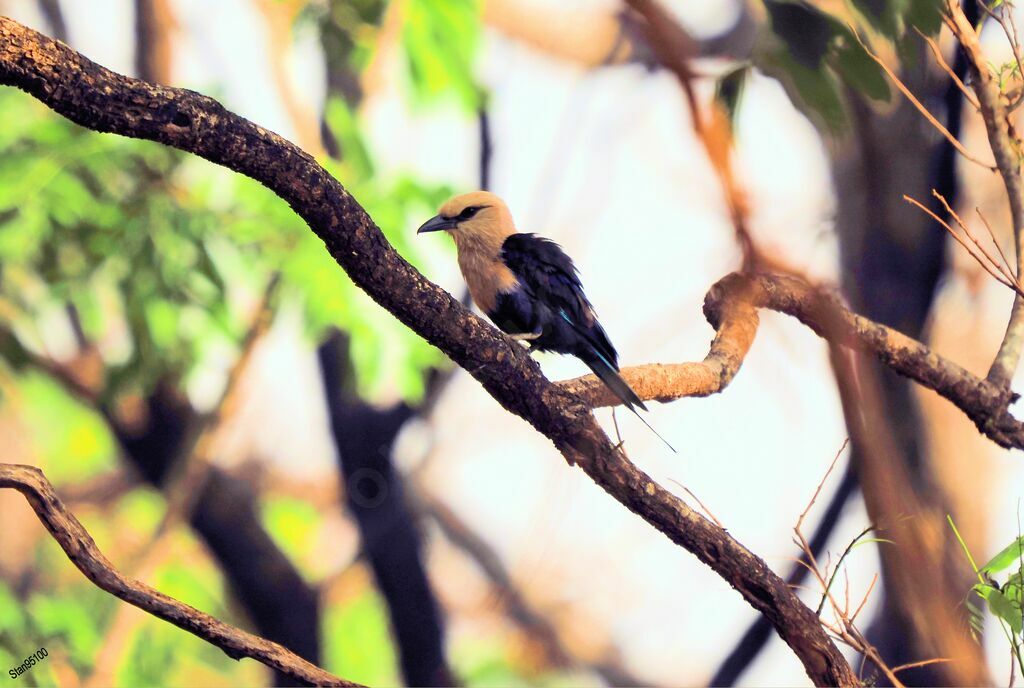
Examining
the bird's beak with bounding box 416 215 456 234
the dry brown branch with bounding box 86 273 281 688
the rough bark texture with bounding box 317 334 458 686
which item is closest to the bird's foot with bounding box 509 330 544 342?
the bird's beak with bounding box 416 215 456 234

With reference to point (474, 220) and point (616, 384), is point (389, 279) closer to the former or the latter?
point (616, 384)

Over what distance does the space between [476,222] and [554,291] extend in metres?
0.32

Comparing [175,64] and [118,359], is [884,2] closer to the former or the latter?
[175,64]

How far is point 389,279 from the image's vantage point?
127 cm

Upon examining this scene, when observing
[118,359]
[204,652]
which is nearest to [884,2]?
[118,359]

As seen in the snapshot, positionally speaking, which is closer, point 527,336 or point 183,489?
point 527,336

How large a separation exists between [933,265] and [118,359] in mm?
2837

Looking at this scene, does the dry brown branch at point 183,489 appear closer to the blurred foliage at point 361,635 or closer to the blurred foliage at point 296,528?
the blurred foliage at point 296,528

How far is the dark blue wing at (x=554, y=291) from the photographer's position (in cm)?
189

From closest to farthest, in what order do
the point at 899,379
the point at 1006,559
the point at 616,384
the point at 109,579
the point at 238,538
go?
the point at 109,579 < the point at 1006,559 < the point at 616,384 < the point at 899,379 < the point at 238,538

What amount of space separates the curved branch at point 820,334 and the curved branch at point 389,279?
0.27 meters

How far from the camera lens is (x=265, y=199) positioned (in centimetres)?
296

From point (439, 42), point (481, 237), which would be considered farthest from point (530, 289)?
point (439, 42)

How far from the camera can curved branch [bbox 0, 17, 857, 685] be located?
106 cm
